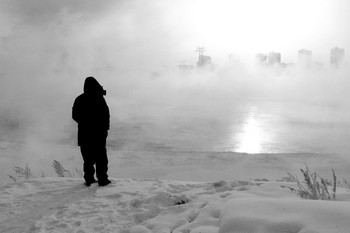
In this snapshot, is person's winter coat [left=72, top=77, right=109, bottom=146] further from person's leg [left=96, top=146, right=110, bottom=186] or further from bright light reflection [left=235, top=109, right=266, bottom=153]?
bright light reflection [left=235, top=109, right=266, bottom=153]

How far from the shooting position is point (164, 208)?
4.72 meters

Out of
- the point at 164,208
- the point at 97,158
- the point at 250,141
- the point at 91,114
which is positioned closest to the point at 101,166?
the point at 97,158

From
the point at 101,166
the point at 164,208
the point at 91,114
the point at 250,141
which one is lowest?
the point at 250,141

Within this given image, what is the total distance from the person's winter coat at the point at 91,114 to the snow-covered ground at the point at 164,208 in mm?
888

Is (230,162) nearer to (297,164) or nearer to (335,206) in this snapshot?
(297,164)

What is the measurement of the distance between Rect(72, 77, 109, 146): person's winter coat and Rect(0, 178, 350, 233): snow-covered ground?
888mm

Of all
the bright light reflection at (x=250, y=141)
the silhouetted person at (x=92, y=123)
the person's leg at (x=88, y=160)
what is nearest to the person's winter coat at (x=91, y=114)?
the silhouetted person at (x=92, y=123)

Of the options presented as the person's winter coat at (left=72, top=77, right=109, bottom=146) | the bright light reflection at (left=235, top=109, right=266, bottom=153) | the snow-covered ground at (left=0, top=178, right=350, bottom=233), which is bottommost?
the bright light reflection at (left=235, top=109, right=266, bottom=153)

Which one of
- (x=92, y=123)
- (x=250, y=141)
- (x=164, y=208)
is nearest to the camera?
(x=164, y=208)

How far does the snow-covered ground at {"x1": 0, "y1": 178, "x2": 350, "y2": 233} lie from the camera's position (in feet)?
9.82

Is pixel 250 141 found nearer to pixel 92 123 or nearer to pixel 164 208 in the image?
pixel 92 123

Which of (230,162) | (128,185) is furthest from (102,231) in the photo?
(230,162)

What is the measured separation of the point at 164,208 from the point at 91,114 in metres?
2.37

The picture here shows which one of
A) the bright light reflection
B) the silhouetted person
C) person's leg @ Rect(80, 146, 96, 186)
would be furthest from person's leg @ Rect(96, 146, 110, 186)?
the bright light reflection
